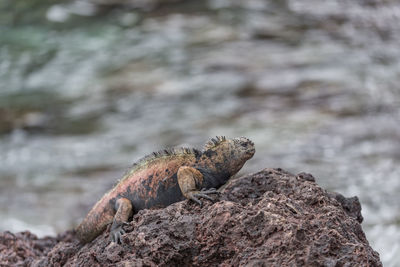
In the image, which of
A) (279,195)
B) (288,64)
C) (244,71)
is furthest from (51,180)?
(279,195)

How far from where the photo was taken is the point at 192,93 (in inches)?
605

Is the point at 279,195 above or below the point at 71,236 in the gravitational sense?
Answer: above

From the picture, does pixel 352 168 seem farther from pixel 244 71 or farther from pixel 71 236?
pixel 71 236

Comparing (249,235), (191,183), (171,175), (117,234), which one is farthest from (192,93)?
(249,235)

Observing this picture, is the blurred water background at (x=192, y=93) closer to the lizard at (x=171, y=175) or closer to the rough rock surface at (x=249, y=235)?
the lizard at (x=171, y=175)

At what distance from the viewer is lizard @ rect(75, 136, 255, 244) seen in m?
3.97

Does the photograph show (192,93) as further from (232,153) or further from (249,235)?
(249,235)

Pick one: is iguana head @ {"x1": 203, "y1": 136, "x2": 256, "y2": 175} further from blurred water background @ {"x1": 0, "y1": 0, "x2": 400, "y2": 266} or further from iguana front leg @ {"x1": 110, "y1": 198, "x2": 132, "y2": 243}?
blurred water background @ {"x1": 0, "y1": 0, "x2": 400, "y2": 266}

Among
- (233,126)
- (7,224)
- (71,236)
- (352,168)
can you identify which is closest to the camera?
(71,236)

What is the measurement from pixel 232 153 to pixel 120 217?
905 millimetres

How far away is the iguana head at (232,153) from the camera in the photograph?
3.97m

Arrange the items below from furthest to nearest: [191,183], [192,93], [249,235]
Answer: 1. [192,93]
2. [191,183]
3. [249,235]

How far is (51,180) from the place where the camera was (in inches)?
460

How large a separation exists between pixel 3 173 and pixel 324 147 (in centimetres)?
692
